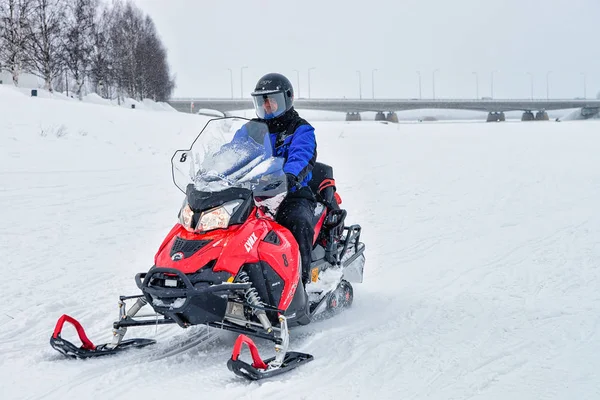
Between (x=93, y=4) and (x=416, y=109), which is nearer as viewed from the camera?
(x=93, y=4)

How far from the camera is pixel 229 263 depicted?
445cm

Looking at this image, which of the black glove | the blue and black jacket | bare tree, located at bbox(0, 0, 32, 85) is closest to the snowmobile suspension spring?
the black glove

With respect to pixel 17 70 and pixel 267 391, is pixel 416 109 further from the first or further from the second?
pixel 267 391

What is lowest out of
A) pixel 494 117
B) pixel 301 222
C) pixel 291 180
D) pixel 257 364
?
pixel 257 364

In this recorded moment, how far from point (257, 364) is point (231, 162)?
151 centimetres

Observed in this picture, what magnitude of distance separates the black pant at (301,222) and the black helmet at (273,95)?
0.79 m

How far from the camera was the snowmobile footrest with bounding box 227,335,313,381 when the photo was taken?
163 inches

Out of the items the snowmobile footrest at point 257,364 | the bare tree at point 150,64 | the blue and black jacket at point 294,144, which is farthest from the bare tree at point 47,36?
the snowmobile footrest at point 257,364

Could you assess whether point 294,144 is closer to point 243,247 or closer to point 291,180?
point 291,180

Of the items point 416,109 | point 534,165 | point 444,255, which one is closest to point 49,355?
point 444,255

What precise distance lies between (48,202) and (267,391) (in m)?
7.04

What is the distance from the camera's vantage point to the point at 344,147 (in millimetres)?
21531

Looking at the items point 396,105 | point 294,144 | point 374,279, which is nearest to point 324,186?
point 294,144

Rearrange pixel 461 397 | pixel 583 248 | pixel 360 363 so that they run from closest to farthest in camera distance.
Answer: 1. pixel 461 397
2. pixel 360 363
3. pixel 583 248
